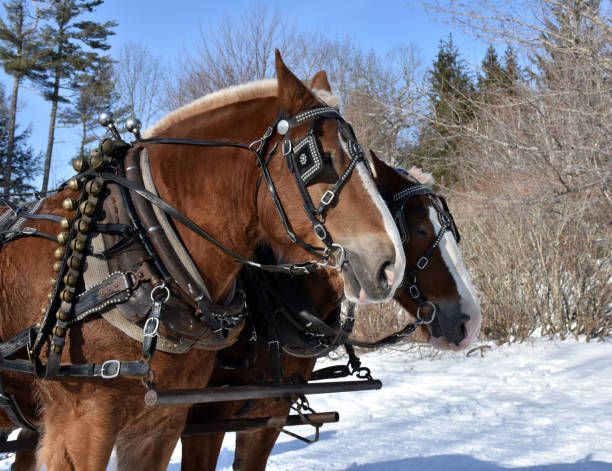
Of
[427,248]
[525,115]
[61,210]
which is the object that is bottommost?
[427,248]

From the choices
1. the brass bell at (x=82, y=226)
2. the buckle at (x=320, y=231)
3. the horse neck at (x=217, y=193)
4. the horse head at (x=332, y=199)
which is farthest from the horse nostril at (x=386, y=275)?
the brass bell at (x=82, y=226)

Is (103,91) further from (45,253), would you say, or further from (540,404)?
(45,253)

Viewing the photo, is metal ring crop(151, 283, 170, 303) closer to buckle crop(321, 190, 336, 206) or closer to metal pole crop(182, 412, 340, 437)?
buckle crop(321, 190, 336, 206)

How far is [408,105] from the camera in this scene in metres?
8.05

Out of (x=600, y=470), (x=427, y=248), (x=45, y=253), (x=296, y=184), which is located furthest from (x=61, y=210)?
(x=600, y=470)

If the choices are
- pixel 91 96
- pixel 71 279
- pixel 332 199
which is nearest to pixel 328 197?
pixel 332 199

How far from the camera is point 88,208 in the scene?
6.86ft

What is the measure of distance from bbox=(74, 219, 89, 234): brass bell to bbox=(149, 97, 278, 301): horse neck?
281 mm

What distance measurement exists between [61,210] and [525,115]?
677 centimetres

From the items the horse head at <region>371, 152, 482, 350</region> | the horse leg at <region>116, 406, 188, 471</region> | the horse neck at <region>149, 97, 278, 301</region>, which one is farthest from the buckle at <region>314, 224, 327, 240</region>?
the horse head at <region>371, 152, 482, 350</region>

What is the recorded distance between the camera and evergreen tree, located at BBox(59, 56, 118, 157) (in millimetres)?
22844

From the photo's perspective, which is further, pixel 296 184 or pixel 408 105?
pixel 408 105

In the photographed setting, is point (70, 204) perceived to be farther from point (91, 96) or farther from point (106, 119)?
point (91, 96)

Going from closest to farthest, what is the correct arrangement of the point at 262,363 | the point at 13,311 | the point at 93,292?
the point at 93,292, the point at 13,311, the point at 262,363
